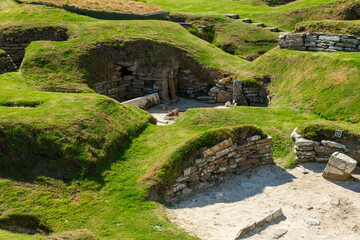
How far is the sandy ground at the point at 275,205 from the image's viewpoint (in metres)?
10.1

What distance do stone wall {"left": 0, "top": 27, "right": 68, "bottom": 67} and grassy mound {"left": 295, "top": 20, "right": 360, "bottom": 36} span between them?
1550cm

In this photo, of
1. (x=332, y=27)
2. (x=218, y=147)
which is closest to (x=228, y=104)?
(x=332, y=27)

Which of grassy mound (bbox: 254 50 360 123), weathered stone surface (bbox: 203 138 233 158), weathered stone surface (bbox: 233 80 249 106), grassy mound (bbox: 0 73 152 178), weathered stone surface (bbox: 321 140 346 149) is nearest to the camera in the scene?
grassy mound (bbox: 0 73 152 178)

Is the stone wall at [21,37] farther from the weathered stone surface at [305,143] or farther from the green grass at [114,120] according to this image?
the weathered stone surface at [305,143]

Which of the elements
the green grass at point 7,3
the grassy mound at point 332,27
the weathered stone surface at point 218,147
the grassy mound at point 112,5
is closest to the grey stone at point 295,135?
the weathered stone surface at point 218,147

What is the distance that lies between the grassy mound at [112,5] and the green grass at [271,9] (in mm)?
4168

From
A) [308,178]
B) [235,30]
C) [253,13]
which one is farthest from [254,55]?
[308,178]

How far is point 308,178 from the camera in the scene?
43.3 feet

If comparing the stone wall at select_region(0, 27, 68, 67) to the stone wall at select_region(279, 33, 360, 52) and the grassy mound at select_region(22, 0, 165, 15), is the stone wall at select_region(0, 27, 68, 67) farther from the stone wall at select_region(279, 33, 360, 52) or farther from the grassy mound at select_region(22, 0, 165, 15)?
the stone wall at select_region(279, 33, 360, 52)

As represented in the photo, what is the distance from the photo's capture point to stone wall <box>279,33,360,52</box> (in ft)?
65.0

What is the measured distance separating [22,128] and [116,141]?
3205 mm

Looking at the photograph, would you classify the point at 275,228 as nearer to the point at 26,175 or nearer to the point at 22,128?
the point at 26,175

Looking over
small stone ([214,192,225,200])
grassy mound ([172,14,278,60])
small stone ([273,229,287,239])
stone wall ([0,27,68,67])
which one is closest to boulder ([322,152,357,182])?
small stone ([273,229,287,239])

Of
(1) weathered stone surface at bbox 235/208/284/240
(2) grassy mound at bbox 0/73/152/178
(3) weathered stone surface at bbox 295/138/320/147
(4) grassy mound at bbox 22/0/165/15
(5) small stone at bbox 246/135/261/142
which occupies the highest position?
(4) grassy mound at bbox 22/0/165/15
